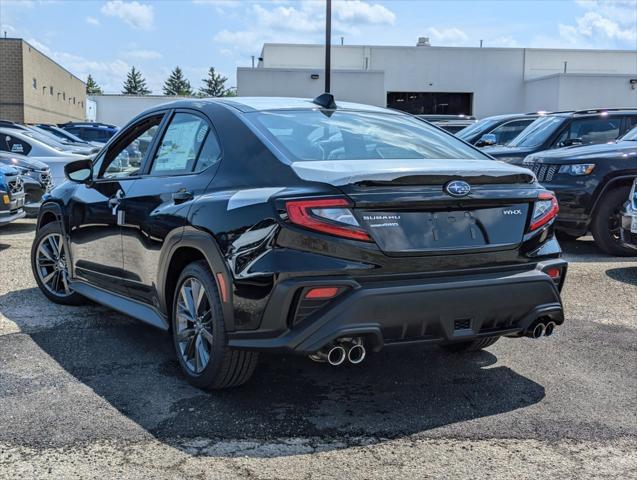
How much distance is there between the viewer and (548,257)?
13.1 feet

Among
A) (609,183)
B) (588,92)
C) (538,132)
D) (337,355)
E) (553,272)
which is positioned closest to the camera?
(337,355)

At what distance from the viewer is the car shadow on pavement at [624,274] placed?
7.27 metres

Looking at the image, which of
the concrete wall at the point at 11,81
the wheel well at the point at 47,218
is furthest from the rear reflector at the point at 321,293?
the concrete wall at the point at 11,81

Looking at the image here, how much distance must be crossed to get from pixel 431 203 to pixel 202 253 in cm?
126

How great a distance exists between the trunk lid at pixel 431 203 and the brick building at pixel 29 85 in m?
37.3

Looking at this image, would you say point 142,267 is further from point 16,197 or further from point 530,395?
point 16,197

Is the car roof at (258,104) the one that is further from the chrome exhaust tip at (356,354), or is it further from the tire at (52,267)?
the tire at (52,267)

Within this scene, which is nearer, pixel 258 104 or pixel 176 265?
pixel 176 265

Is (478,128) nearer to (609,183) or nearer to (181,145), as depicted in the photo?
Answer: (609,183)

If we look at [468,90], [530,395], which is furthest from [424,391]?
[468,90]

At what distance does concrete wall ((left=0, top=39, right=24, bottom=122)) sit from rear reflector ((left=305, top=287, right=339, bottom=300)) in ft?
122

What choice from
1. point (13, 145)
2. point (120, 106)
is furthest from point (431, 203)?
point (120, 106)

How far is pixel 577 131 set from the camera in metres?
10.6

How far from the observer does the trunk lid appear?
3506mm
